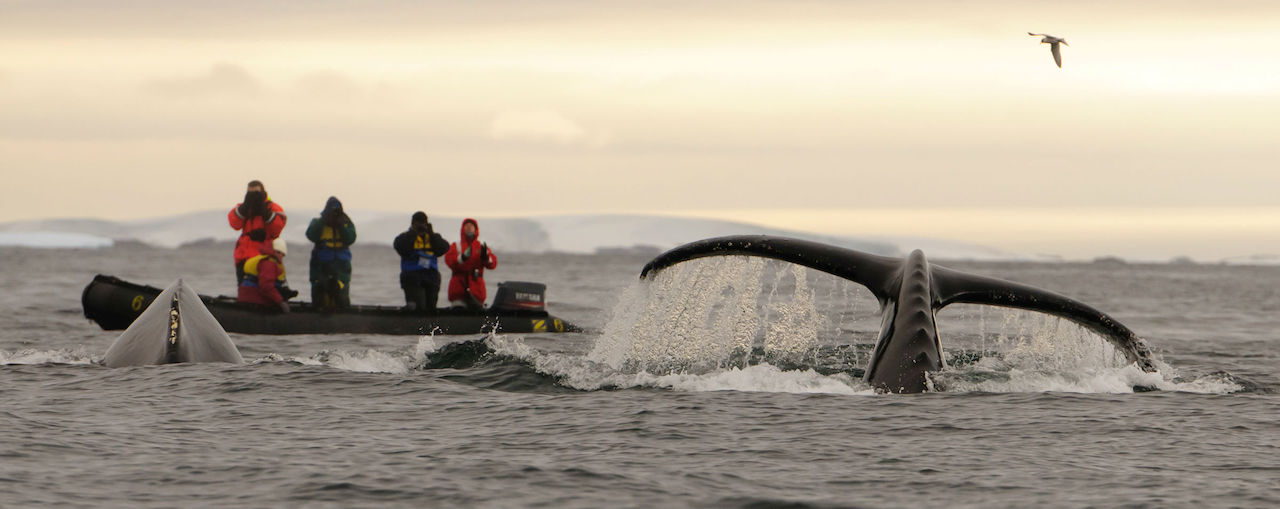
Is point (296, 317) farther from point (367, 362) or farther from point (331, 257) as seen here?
point (367, 362)

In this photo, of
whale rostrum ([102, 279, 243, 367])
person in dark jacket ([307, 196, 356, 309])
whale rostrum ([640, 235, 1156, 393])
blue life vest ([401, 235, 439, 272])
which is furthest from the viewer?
blue life vest ([401, 235, 439, 272])

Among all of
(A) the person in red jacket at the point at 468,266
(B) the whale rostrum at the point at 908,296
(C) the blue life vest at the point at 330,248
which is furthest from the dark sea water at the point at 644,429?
(C) the blue life vest at the point at 330,248

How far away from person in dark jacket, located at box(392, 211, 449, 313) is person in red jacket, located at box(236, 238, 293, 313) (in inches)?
63.8

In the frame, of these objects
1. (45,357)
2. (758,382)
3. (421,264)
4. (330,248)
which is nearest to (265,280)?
(330,248)

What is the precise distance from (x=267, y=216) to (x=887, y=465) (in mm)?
11849

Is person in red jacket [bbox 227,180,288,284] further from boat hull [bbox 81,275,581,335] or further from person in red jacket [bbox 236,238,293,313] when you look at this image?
boat hull [bbox 81,275,581,335]

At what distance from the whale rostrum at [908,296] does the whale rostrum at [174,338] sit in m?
4.42

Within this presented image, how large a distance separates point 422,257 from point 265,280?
217 centimetres

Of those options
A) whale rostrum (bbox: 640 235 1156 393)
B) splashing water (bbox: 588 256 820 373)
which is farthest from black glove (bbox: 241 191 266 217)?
whale rostrum (bbox: 640 235 1156 393)

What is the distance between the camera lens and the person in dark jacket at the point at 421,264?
1955 cm

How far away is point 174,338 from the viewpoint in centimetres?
1286

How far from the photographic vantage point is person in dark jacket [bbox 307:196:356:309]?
18938 millimetres

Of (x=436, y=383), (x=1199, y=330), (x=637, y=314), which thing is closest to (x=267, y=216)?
(x=436, y=383)

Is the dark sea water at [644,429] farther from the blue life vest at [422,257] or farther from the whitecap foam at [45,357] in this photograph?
the blue life vest at [422,257]
